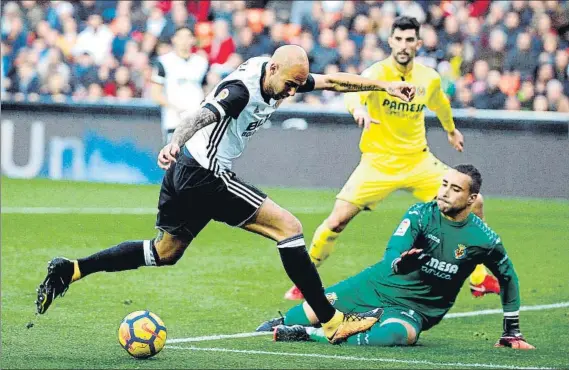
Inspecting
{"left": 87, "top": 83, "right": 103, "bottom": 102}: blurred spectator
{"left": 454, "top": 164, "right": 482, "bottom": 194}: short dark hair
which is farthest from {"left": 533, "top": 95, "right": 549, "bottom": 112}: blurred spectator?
{"left": 454, "top": 164, "right": 482, "bottom": 194}: short dark hair

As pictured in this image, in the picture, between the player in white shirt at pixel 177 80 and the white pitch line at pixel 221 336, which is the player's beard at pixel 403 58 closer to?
the white pitch line at pixel 221 336

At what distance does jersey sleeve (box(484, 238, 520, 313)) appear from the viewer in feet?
26.8

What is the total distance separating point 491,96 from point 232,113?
500 inches

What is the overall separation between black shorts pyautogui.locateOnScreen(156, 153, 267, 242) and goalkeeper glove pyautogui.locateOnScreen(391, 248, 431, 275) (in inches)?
36.5

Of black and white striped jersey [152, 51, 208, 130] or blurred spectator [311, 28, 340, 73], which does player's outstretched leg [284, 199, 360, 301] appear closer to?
black and white striped jersey [152, 51, 208, 130]

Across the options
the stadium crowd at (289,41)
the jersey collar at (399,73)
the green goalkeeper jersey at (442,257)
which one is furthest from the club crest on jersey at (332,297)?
the stadium crowd at (289,41)

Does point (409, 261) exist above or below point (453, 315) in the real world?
above

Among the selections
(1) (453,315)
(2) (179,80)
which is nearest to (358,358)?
(1) (453,315)

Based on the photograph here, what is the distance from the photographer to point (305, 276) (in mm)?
7867

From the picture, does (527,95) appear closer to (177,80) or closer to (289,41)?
(289,41)

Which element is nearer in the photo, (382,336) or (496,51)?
(382,336)

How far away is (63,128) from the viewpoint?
22062 millimetres

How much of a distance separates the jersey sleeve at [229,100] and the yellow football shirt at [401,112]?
124 inches

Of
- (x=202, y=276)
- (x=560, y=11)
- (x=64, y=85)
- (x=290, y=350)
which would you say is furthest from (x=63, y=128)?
(x=290, y=350)
